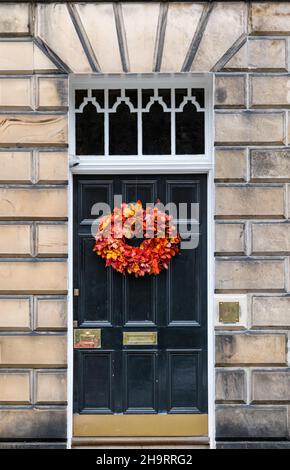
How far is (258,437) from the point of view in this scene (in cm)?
774

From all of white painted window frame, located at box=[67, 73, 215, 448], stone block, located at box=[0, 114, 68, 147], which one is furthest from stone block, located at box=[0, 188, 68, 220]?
stone block, located at box=[0, 114, 68, 147]

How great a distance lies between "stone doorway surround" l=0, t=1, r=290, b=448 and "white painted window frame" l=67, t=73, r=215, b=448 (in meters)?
0.20

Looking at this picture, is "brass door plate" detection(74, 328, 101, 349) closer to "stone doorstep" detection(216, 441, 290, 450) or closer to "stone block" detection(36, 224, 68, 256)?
"stone block" detection(36, 224, 68, 256)

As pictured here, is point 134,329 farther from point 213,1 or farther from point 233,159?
point 213,1

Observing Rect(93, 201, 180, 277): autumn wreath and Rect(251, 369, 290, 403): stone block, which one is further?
Rect(93, 201, 180, 277): autumn wreath

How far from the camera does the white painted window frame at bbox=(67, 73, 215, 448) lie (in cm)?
800

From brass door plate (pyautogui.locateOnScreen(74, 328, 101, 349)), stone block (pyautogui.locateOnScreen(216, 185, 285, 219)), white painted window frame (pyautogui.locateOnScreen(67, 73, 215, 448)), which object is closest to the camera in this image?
stone block (pyautogui.locateOnScreen(216, 185, 285, 219))

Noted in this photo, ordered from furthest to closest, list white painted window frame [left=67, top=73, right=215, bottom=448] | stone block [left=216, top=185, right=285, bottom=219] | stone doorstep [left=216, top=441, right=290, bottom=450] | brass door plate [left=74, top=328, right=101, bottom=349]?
1. brass door plate [left=74, top=328, right=101, bottom=349]
2. white painted window frame [left=67, top=73, right=215, bottom=448]
3. stone block [left=216, top=185, right=285, bottom=219]
4. stone doorstep [left=216, top=441, right=290, bottom=450]

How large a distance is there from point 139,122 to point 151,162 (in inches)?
20.8

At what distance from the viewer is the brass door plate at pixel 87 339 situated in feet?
26.6

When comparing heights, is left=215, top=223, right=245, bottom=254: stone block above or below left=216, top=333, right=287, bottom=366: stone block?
above

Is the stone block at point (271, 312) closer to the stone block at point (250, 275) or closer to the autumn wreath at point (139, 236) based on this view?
the stone block at point (250, 275)

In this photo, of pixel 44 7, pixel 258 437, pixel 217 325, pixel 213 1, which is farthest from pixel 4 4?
pixel 258 437

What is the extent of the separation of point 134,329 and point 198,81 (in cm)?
310
